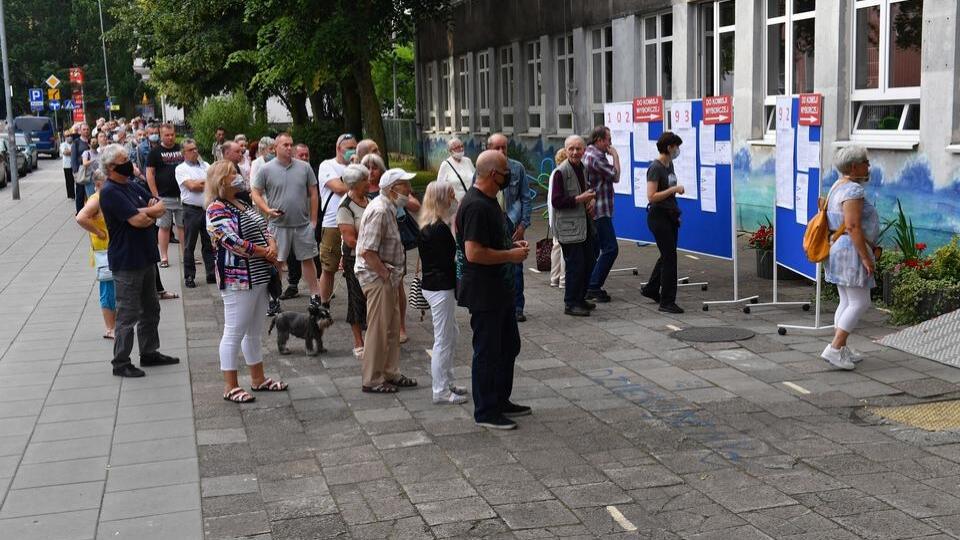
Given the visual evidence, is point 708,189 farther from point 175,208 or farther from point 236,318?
point 175,208

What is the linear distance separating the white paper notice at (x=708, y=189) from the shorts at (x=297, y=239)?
4.09 meters

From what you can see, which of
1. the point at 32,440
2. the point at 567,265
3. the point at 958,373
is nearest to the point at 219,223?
the point at 32,440

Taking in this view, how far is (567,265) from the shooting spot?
11461mm

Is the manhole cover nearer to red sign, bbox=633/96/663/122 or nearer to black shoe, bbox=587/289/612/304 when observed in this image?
black shoe, bbox=587/289/612/304

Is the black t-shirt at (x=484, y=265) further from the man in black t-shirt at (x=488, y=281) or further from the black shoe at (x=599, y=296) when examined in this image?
the black shoe at (x=599, y=296)

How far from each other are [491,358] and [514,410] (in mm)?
468

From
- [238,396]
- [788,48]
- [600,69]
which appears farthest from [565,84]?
[238,396]

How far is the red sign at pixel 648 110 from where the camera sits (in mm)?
12734

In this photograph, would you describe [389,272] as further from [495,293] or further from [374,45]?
[374,45]

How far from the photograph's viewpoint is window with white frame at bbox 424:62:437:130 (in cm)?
3813

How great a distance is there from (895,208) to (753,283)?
1.81m

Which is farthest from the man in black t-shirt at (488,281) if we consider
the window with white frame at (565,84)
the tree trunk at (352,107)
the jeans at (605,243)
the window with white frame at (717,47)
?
the tree trunk at (352,107)

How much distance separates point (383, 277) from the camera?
8.47 m

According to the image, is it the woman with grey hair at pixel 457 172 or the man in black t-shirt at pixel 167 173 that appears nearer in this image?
the woman with grey hair at pixel 457 172
